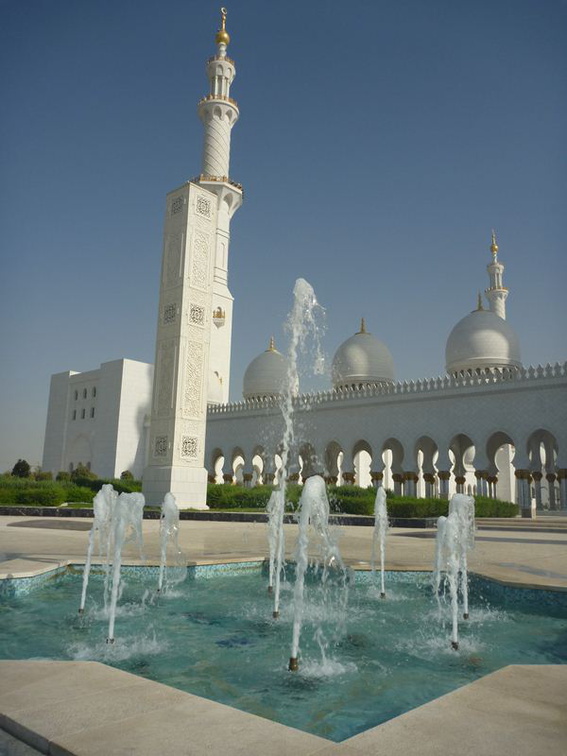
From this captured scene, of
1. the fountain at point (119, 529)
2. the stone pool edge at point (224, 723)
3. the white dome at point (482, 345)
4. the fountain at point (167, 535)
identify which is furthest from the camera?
the white dome at point (482, 345)

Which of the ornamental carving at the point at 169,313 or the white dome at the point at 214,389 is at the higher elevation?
the white dome at the point at 214,389

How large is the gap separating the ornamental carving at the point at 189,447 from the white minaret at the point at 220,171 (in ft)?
48.7

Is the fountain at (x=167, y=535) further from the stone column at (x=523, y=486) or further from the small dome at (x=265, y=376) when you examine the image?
the small dome at (x=265, y=376)

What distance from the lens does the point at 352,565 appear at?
6.23m

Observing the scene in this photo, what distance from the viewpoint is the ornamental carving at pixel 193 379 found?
1623cm

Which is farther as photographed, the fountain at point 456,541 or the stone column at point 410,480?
the stone column at point 410,480

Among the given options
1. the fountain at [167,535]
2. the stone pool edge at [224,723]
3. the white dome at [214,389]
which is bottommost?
the stone pool edge at [224,723]

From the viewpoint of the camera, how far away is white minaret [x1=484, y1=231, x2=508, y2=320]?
33.3 metres

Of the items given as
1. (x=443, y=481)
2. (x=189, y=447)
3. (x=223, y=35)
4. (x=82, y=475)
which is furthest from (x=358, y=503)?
(x=223, y=35)

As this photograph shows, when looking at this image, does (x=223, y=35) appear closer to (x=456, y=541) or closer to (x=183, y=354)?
(x=183, y=354)

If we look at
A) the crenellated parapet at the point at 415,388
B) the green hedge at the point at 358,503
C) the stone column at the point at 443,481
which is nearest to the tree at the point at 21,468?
the crenellated parapet at the point at 415,388

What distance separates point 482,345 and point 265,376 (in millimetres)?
11050

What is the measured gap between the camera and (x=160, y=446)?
15969 millimetres

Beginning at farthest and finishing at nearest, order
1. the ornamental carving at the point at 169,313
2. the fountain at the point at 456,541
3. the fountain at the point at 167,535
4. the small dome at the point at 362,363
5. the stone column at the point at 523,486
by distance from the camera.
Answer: the small dome at the point at 362,363
the stone column at the point at 523,486
the ornamental carving at the point at 169,313
the fountain at the point at 167,535
the fountain at the point at 456,541
